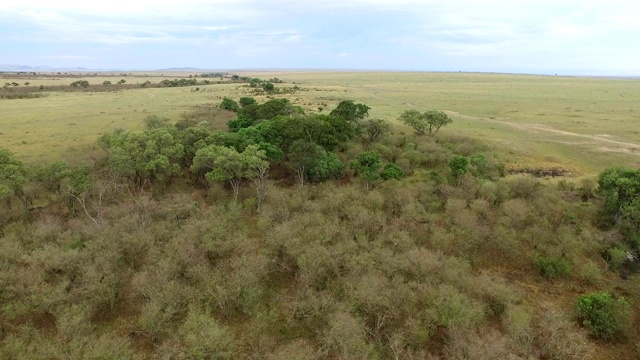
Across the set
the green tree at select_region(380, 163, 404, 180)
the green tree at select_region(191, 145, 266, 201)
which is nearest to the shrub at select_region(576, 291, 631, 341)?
the green tree at select_region(380, 163, 404, 180)

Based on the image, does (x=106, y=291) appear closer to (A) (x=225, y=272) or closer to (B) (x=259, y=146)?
(A) (x=225, y=272)

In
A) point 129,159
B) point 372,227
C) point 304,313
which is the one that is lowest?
point 304,313

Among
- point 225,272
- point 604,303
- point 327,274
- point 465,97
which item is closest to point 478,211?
point 604,303

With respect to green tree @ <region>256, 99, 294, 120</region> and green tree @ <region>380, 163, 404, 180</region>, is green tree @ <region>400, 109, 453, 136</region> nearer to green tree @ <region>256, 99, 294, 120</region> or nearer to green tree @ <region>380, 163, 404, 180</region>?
green tree @ <region>256, 99, 294, 120</region>

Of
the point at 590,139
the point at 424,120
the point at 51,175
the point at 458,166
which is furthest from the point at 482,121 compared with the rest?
the point at 51,175

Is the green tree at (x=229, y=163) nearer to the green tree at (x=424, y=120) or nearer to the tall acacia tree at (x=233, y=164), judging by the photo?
the tall acacia tree at (x=233, y=164)

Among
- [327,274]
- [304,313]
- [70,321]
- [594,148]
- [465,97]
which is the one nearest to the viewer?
[70,321]

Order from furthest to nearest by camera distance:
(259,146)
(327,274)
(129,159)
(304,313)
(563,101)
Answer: (563,101) < (259,146) < (129,159) < (327,274) < (304,313)

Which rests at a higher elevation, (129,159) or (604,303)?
(129,159)
